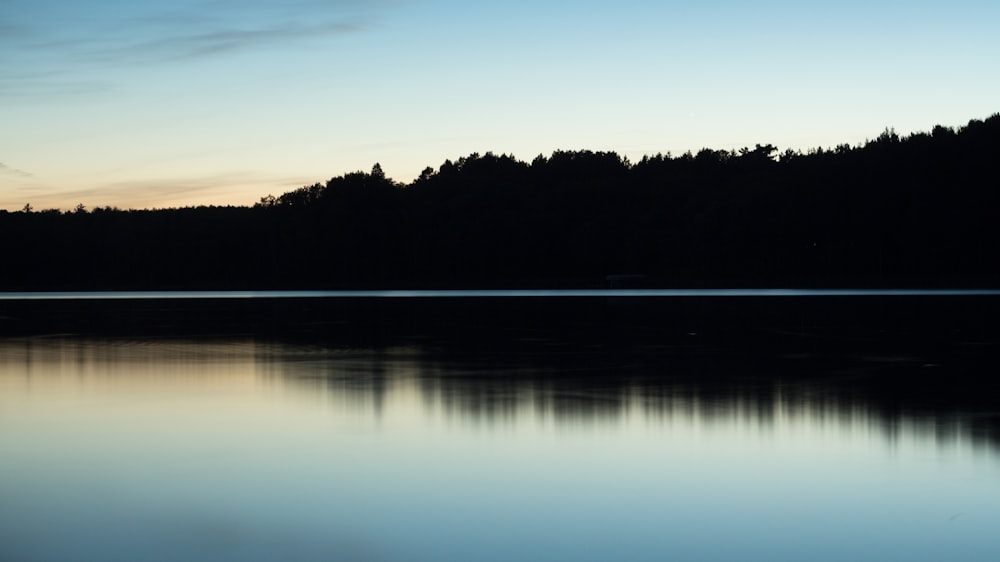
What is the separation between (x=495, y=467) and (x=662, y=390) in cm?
555

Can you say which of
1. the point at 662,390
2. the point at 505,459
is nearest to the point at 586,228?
the point at 662,390

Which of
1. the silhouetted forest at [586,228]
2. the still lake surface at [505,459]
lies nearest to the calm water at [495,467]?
the still lake surface at [505,459]

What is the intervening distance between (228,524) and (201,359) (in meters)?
13.4

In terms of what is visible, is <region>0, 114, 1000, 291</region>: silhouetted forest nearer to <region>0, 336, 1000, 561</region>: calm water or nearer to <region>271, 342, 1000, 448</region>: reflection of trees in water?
<region>271, 342, 1000, 448</region>: reflection of trees in water

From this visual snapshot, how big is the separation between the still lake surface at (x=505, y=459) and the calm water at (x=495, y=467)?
3 centimetres

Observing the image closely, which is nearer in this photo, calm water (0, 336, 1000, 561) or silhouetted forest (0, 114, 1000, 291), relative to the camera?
calm water (0, 336, 1000, 561)

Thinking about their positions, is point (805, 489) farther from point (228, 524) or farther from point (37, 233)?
point (37, 233)

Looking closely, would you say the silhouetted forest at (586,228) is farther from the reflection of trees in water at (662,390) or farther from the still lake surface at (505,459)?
the still lake surface at (505,459)

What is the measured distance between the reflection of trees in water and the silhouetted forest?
66.6m

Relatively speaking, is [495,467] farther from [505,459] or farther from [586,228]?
[586,228]

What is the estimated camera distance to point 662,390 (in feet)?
47.6

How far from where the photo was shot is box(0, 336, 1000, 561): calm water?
22.7ft

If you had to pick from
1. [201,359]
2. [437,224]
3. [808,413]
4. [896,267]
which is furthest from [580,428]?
[437,224]

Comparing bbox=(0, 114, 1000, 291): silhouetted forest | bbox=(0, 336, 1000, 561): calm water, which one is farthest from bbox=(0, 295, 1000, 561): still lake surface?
bbox=(0, 114, 1000, 291): silhouetted forest
